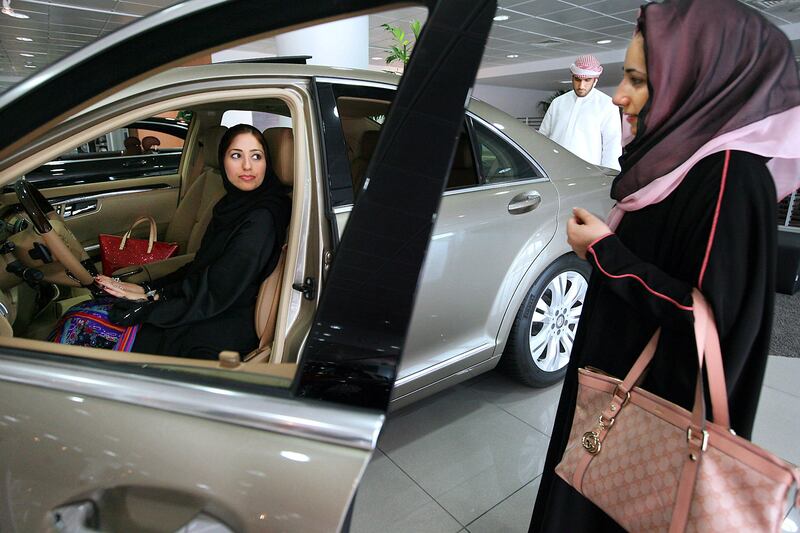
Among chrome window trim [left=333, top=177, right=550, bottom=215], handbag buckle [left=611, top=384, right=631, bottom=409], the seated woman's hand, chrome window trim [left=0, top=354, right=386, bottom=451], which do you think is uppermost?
chrome window trim [left=333, top=177, right=550, bottom=215]

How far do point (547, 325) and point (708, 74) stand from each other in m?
1.47

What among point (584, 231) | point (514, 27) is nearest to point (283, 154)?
point (584, 231)

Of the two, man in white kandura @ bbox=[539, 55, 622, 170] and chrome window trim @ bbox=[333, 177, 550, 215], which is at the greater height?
man in white kandura @ bbox=[539, 55, 622, 170]

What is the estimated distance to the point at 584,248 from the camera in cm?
91

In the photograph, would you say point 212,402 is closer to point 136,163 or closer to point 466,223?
point 466,223

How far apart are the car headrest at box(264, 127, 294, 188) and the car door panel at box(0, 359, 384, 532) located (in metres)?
0.97

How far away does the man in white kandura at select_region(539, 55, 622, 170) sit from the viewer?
3061 mm

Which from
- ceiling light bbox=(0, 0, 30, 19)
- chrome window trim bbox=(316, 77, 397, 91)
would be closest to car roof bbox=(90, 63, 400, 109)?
chrome window trim bbox=(316, 77, 397, 91)

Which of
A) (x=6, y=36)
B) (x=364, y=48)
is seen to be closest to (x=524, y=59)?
(x=364, y=48)

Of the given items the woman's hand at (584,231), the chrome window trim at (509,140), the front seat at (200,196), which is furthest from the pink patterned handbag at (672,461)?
the front seat at (200,196)

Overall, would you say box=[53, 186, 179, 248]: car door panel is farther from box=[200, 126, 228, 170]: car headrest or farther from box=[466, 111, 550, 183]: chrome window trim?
box=[466, 111, 550, 183]: chrome window trim

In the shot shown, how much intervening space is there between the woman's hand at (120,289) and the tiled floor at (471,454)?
0.92 metres

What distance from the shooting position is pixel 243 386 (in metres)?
0.67

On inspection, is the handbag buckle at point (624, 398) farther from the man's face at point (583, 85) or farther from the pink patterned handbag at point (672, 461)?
the man's face at point (583, 85)
